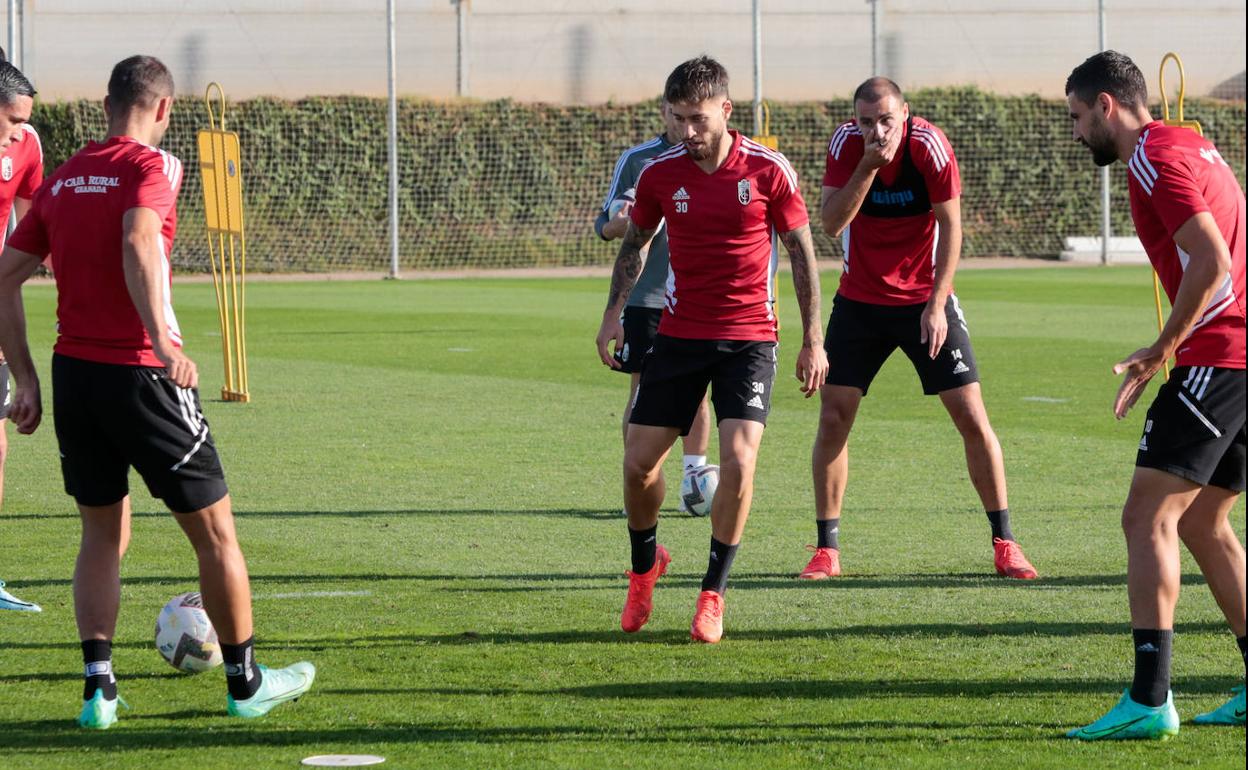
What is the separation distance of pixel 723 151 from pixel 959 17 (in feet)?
101

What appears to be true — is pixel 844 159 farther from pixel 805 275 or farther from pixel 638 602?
pixel 638 602

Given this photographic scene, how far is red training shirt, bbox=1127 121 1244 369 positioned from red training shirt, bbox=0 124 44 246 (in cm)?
463

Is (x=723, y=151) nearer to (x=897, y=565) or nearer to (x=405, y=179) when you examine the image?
(x=897, y=565)

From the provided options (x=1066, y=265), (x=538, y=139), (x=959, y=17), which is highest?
(x=959, y=17)

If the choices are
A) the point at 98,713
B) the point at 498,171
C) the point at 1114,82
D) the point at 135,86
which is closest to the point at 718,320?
the point at 1114,82

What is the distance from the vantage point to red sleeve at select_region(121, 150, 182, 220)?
4.90 m

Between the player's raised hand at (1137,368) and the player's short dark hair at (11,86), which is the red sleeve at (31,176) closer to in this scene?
the player's short dark hair at (11,86)

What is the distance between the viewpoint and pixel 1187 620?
6.43m

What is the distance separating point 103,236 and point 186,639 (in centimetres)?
148

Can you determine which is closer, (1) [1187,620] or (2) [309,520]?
(1) [1187,620]

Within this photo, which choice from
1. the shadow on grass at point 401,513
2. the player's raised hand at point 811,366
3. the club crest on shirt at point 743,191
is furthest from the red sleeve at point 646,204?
the shadow on grass at point 401,513

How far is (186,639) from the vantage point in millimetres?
5730

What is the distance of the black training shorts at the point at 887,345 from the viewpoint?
7.57m

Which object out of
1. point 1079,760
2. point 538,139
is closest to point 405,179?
point 538,139
